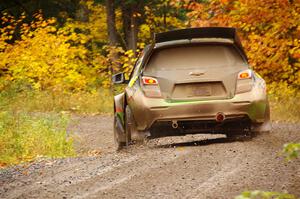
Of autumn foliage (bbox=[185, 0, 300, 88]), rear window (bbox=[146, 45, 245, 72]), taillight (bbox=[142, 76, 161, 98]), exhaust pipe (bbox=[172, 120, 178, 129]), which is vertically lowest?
autumn foliage (bbox=[185, 0, 300, 88])

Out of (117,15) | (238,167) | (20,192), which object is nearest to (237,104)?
(238,167)

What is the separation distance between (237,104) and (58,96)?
14756mm

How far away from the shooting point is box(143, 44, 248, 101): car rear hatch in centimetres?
1095

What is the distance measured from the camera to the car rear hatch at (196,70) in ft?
35.9

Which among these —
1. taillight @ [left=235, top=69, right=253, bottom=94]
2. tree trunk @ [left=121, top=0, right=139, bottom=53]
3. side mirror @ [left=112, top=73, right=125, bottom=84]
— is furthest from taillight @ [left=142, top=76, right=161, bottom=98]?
tree trunk @ [left=121, top=0, right=139, bottom=53]

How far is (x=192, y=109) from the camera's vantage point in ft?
35.5

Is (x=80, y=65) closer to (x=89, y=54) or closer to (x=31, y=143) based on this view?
(x=89, y=54)

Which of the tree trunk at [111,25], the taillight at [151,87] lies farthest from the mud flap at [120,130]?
the tree trunk at [111,25]

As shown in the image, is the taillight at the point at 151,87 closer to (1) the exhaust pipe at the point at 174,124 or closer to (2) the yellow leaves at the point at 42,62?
(1) the exhaust pipe at the point at 174,124

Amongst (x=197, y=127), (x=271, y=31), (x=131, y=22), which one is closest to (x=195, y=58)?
(x=197, y=127)

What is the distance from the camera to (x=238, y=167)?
890 cm

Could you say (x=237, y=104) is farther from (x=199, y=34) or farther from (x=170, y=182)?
(x=170, y=182)

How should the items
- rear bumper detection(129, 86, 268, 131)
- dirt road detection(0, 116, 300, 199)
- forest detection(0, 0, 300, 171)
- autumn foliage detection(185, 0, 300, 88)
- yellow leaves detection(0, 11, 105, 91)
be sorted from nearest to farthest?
dirt road detection(0, 116, 300, 199)
rear bumper detection(129, 86, 268, 131)
forest detection(0, 0, 300, 171)
autumn foliage detection(185, 0, 300, 88)
yellow leaves detection(0, 11, 105, 91)

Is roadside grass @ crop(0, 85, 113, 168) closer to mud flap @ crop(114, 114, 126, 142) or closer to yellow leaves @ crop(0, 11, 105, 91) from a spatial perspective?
mud flap @ crop(114, 114, 126, 142)
